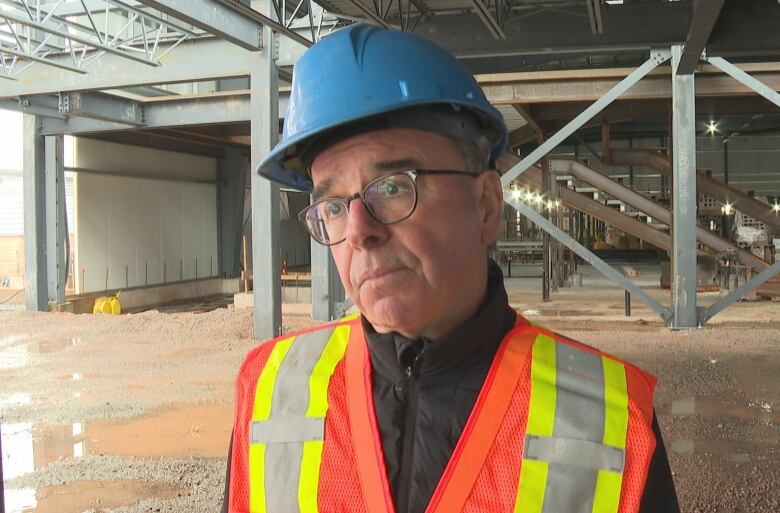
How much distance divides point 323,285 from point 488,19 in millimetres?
4713

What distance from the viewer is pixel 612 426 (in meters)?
1.39

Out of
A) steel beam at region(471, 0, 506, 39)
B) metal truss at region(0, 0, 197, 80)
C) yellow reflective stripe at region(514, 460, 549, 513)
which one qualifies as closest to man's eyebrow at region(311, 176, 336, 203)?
yellow reflective stripe at region(514, 460, 549, 513)

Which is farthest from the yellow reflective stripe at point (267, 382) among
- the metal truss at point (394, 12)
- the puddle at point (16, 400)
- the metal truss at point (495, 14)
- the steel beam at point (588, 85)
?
the steel beam at point (588, 85)

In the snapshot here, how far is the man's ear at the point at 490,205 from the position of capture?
4.98 ft

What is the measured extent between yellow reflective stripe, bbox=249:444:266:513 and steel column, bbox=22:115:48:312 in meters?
13.9

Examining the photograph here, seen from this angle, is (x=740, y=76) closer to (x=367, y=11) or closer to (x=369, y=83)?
(x=367, y=11)

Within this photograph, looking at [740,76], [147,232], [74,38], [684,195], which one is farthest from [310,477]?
[147,232]

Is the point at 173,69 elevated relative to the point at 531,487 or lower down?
elevated

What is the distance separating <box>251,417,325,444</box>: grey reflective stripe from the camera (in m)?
1.50

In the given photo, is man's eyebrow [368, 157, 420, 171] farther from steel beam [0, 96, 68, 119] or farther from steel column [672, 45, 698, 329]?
steel beam [0, 96, 68, 119]

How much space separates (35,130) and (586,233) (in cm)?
2148

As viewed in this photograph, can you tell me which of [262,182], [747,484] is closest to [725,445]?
[747,484]

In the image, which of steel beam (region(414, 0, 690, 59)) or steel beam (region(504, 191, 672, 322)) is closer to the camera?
steel beam (region(414, 0, 690, 59))

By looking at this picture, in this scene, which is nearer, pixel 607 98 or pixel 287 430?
pixel 287 430
